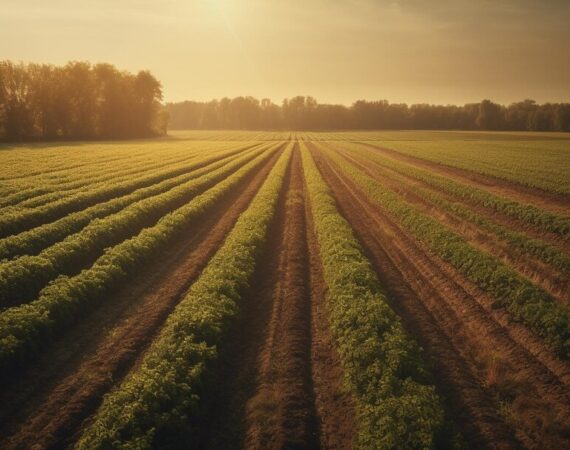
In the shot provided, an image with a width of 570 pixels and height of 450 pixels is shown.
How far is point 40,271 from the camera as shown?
1441 centimetres

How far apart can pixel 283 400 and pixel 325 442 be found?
1479mm

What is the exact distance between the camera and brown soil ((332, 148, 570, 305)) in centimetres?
1564

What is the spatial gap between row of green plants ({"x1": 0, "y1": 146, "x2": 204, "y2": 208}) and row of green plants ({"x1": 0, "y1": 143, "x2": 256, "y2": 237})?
153 cm

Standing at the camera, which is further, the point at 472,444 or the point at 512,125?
the point at 512,125

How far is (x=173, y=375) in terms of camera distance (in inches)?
352

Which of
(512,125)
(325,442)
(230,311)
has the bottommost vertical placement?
(325,442)

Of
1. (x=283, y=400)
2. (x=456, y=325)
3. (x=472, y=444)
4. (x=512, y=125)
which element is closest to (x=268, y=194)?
(x=456, y=325)

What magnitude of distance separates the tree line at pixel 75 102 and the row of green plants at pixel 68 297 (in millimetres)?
81107

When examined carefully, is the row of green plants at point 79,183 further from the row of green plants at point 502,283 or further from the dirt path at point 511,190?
the dirt path at point 511,190

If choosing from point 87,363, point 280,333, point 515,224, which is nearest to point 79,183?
point 87,363

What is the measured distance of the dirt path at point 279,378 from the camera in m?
8.35

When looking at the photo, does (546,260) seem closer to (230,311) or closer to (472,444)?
(472,444)

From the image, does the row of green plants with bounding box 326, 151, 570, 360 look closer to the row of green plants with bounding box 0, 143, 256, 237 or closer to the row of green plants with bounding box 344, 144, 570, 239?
the row of green plants with bounding box 344, 144, 570, 239

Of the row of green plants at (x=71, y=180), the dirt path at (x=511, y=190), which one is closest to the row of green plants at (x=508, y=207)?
the dirt path at (x=511, y=190)
